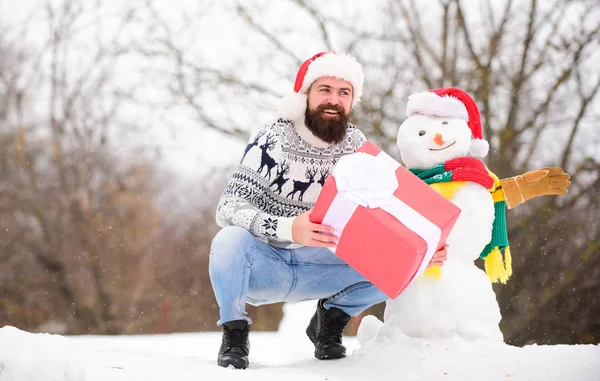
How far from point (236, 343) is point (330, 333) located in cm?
33

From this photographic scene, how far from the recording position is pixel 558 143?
4.93m

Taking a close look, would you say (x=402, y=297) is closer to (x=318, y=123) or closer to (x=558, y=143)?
(x=318, y=123)

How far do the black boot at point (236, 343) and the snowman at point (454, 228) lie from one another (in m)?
0.47

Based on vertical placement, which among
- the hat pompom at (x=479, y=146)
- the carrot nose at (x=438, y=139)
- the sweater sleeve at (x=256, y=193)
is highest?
the hat pompom at (x=479, y=146)

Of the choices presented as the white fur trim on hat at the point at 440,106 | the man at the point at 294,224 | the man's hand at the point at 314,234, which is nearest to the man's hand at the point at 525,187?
the man at the point at 294,224

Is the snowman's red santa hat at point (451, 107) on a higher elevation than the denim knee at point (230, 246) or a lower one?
higher

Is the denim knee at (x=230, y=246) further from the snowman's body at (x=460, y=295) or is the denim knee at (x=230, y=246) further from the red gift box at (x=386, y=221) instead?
the snowman's body at (x=460, y=295)

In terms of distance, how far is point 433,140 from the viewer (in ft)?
6.08

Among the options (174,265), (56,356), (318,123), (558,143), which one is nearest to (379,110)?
(558,143)

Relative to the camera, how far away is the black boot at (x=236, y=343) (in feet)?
4.95

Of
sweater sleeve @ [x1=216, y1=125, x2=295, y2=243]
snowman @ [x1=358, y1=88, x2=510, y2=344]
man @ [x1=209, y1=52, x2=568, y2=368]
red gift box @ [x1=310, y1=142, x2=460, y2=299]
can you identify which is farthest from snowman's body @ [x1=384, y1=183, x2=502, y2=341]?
sweater sleeve @ [x1=216, y1=125, x2=295, y2=243]

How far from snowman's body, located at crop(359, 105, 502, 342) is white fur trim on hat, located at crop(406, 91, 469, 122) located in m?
0.02

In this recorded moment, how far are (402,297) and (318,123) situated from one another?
0.57 meters

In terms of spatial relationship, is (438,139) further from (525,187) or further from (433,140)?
(525,187)
